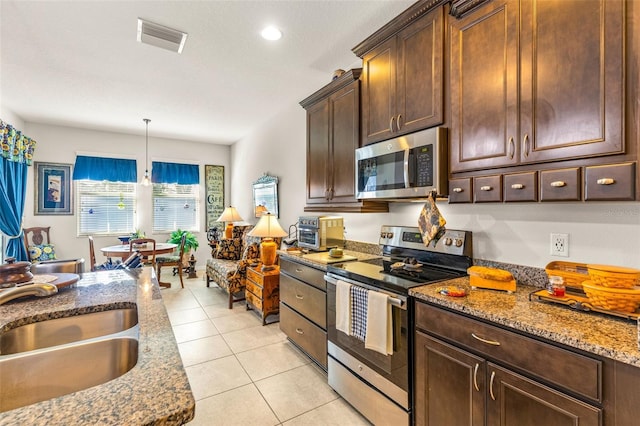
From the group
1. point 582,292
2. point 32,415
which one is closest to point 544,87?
point 582,292

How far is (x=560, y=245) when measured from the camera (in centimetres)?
158

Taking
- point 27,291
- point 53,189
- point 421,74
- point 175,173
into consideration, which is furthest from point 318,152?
point 53,189

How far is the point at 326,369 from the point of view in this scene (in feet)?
7.64

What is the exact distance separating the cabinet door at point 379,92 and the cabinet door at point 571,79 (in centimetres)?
83

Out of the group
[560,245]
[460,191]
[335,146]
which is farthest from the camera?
[335,146]

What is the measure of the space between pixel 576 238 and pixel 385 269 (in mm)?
1036

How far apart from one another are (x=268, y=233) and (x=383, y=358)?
1930 millimetres

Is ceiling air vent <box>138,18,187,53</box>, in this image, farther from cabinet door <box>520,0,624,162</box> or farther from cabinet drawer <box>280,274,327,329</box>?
cabinet door <box>520,0,624,162</box>

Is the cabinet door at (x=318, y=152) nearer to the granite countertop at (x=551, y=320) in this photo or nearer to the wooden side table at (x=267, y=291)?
the wooden side table at (x=267, y=291)

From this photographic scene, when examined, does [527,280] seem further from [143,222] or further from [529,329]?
[143,222]

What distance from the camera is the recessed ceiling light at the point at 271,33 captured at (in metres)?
2.39

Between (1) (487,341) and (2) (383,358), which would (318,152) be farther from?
(1) (487,341)

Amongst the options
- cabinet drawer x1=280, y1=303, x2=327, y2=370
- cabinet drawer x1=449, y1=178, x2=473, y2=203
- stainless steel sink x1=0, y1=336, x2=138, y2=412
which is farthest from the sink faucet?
cabinet drawer x1=449, y1=178, x2=473, y2=203

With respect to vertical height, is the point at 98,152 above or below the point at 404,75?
above
